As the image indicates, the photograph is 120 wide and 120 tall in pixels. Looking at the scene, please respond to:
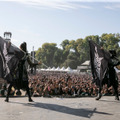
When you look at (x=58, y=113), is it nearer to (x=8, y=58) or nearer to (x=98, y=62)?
(x=8, y=58)

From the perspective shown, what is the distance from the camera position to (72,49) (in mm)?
135000

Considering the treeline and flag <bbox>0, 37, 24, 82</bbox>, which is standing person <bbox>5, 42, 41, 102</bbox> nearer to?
flag <bbox>0, 37, 24, 82</bbox>

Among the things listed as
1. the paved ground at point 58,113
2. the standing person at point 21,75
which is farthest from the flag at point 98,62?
the standing person at point 21,75

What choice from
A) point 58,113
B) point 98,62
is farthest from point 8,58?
point 98,62

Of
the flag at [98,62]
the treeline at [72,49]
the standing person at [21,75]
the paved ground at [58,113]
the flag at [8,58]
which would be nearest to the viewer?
the paved ground at [58,113]

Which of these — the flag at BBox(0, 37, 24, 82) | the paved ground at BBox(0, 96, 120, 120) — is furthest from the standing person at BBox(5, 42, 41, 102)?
the paved ground at BBox(0, 96, 120, 120)

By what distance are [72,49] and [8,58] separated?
127 m

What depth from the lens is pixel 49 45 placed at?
148m

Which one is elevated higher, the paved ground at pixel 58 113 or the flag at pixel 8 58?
the flag at pixel 8 58

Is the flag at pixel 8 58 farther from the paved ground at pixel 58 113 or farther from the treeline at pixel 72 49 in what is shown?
the treeline at pixel 72 49

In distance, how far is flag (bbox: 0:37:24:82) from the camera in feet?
27.9

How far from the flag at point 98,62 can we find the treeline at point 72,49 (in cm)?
9010

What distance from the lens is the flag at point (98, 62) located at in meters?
9.48

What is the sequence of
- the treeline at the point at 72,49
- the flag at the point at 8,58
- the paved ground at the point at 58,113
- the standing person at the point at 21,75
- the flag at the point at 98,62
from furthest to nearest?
the treeline at the point at 72,49 → the flag at the point at 98,62 → the standing person at the point at 21,75 → the flag at the point at 8,58 → the paved ground at the point at 58,113
